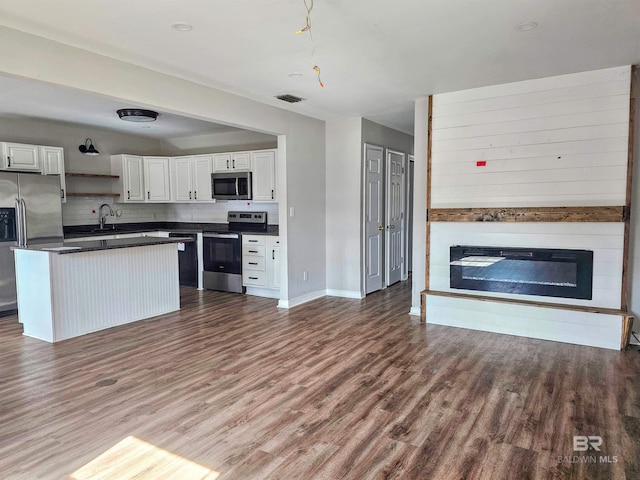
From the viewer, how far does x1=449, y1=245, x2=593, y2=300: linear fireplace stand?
162 inches

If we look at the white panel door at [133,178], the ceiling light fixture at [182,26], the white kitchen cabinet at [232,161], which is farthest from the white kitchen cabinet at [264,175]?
the ceiling light fixture at [182,26]

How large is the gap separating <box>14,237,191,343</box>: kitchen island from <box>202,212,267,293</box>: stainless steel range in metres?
1.34

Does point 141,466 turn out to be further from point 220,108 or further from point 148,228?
point 148,228

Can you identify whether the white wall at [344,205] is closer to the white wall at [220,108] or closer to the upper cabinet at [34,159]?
the white wall at [220,108]

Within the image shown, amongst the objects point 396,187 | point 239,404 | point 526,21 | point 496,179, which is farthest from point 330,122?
point 239,404

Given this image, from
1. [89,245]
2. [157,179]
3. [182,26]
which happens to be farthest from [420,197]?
[157,179]

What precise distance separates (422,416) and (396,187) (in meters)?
4.77

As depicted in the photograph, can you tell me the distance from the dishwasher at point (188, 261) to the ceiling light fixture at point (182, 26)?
415cm

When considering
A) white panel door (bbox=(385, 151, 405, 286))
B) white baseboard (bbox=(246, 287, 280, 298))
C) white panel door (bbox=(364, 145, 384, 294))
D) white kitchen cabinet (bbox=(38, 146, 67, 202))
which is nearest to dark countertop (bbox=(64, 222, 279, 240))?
white kitchen cabinet (bbox=(38, 146, 67, 202))

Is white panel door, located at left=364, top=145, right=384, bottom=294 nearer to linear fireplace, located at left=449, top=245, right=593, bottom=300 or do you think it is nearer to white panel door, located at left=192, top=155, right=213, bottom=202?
linear fireplace, located at left=449, top=245, right=593, bottom=300

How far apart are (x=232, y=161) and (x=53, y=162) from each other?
8.24 ft

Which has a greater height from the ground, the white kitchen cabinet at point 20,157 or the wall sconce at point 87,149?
the wall sconce at point 87,149

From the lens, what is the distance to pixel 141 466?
2.19 m

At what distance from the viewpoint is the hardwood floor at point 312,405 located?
2.20 meters
